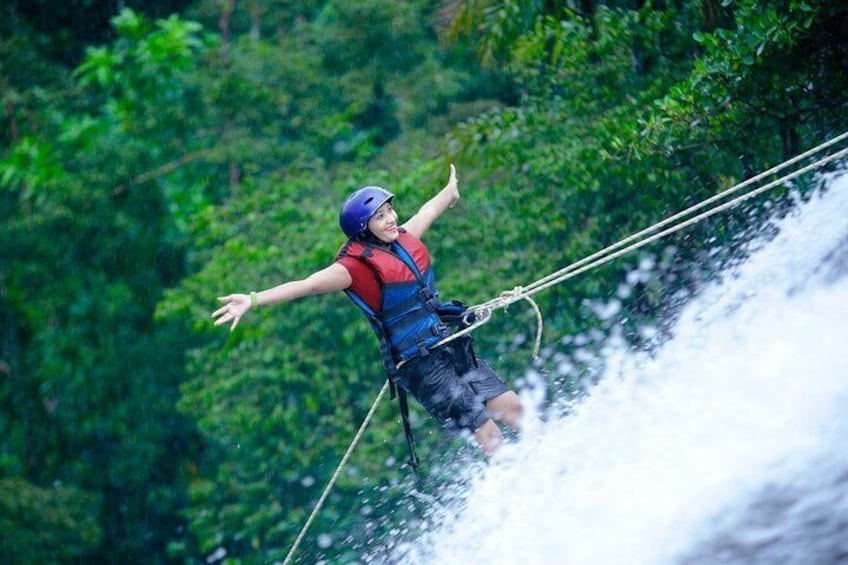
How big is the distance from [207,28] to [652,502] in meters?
14.8

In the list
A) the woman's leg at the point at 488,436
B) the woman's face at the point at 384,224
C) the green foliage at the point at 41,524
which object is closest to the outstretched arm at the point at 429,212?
the woman's face at the point at 384,224

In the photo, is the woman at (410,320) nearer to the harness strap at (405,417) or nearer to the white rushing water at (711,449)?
the harness strap at (405,417)

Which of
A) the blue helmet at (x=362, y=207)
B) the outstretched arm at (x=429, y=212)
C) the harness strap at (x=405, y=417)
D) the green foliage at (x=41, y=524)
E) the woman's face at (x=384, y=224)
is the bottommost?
the green foliage at (x=41, y=524)

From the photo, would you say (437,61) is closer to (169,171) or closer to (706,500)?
(169,171)

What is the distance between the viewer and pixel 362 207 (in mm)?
5812

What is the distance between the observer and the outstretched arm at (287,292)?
17.8ft

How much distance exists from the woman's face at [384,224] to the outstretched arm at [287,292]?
233 mm

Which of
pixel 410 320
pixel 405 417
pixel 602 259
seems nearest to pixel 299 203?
pixel 405 417

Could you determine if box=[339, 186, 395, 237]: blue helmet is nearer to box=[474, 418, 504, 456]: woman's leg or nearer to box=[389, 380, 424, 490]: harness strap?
box=[389, 380, 424, 490]: harness strap

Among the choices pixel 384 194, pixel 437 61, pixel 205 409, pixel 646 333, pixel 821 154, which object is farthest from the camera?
pixel 437 61

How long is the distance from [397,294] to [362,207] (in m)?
0.45

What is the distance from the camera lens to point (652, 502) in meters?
4.77

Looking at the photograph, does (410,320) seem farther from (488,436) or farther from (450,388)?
(488,436)

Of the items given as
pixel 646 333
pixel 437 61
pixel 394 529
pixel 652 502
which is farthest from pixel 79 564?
pixel 652 502
